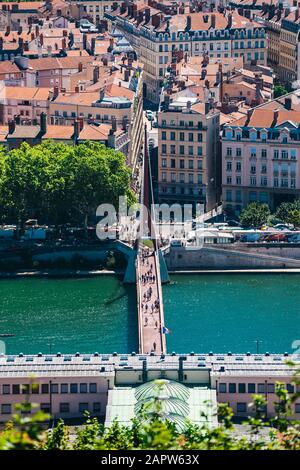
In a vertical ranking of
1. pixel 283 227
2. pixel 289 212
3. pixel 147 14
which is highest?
pixel 147 14

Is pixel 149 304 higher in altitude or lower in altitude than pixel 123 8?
lower

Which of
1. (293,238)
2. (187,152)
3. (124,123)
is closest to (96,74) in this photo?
(124,123)

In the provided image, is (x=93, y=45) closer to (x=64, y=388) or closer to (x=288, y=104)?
(x=288, y=104)

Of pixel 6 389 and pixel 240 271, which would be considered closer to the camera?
pixel 6 389

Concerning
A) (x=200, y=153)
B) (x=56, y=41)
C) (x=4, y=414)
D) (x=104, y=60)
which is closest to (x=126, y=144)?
(x=200, y=153)

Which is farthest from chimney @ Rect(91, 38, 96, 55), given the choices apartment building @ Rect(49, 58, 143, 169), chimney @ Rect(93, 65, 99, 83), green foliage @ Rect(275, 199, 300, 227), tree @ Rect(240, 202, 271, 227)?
tree @ Rect(240, 202, 271, 227)

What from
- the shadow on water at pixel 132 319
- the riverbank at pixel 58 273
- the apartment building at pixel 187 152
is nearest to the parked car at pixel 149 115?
the apartment building at pixel 187 152
